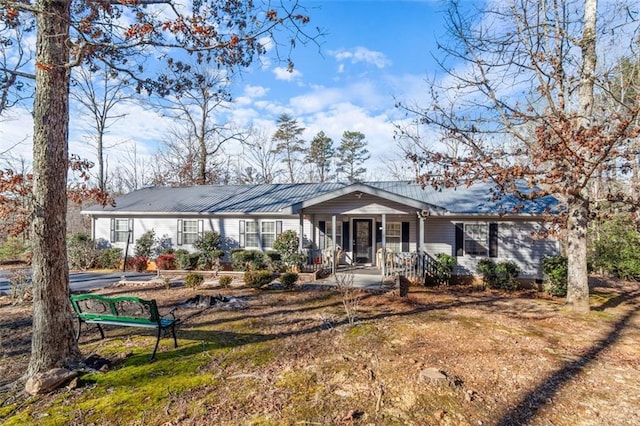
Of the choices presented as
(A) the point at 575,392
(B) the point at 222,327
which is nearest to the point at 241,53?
(B) the point at 222,327

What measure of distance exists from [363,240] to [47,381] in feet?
40.3

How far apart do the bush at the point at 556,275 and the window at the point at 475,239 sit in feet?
7.36

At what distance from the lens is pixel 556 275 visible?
10938mm

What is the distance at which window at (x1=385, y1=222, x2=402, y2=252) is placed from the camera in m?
14.4

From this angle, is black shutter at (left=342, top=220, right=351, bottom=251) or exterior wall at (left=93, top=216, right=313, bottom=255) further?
exterior wall at (left=93, top=216, right=313, bottom=255)

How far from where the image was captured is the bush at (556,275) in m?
10.9

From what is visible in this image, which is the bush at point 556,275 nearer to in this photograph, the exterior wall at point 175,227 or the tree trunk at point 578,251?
the tree trunk at point 578,251

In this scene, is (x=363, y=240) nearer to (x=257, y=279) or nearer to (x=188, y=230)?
(x=257, y=279)

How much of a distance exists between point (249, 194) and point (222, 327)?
12.0 m

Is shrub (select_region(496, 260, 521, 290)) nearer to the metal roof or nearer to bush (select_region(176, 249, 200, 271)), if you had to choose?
the metal roof

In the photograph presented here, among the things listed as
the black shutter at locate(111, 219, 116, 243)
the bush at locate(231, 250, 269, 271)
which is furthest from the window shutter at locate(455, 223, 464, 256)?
the black shutter at locate(111, 219, 116, 243)

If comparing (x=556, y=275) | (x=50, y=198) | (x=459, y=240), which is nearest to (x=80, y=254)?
(x=50, y=198)

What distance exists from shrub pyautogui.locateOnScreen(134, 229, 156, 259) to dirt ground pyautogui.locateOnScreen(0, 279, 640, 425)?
281 inches

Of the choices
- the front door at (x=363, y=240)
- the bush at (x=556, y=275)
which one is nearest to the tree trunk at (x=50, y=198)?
the front door at (x=363, y=240)
